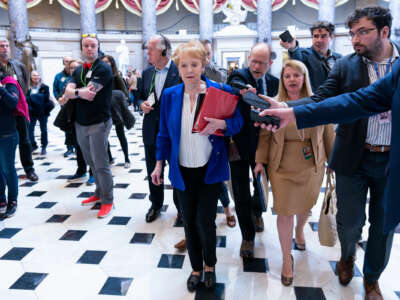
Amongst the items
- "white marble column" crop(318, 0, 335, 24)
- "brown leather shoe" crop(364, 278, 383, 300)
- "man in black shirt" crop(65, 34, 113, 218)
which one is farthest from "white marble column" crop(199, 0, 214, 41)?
"brown leather shoe" crop(364, 278, 383, 300)

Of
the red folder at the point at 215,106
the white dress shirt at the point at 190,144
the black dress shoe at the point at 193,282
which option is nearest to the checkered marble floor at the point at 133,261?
the black dress shoe at the point at 193,282

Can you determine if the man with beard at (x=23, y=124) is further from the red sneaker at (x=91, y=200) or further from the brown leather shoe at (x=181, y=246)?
the brown leather shoe at (x=181, y=246)

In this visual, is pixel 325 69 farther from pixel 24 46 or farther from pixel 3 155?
pixel 24 46

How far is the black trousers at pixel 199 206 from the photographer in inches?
84.8

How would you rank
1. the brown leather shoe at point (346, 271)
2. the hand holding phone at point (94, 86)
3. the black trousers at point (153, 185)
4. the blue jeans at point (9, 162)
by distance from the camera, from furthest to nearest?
the blue jeans at point (9, 162)
the black trousers at point (153, 185)
the hand holding phone at point (94, 86)
the brown leather shoe at point (346, 271)

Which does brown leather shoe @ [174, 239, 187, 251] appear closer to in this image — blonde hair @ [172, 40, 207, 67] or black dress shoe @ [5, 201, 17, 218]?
blonde hair @ [172, 40, 207, 67]

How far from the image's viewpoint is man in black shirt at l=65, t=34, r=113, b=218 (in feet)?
10.7

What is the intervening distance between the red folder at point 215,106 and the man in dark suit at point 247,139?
1.07 ft

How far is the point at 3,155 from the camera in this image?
138 inches

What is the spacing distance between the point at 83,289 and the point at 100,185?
149 centimetres

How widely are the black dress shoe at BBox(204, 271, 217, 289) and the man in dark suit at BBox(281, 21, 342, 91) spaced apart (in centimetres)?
204

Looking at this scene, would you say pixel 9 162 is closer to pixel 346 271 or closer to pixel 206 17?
pixel 346 271

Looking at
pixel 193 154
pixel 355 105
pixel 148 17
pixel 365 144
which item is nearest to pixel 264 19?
pixel 148 17

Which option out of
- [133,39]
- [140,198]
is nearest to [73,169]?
[140,198]
